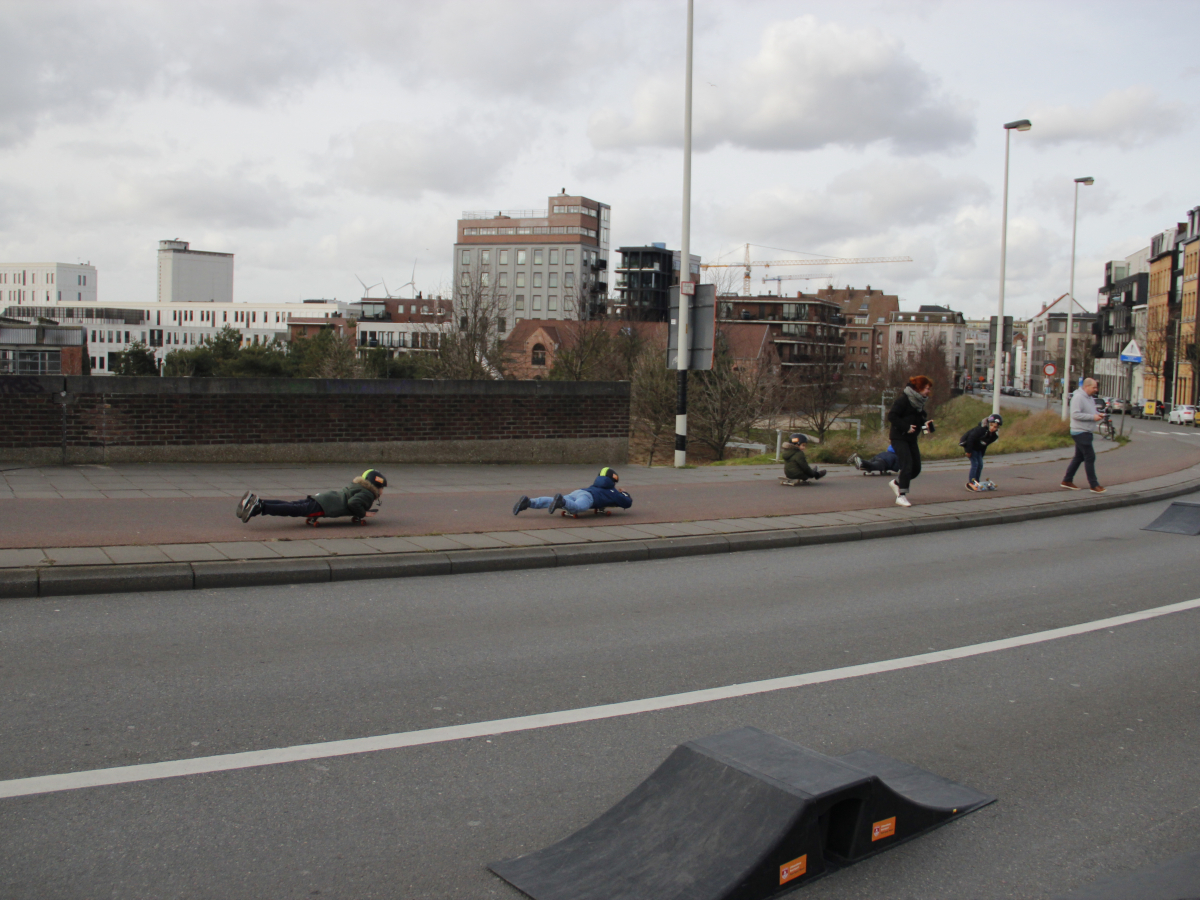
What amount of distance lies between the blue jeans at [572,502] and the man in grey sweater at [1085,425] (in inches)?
322

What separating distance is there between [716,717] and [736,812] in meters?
1.71

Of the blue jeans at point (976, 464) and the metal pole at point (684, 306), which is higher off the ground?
the metal pole at point (684, 306)

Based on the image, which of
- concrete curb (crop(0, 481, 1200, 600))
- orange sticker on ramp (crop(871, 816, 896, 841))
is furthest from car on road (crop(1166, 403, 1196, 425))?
orange sticker on ramp (crop(871, 816, 896, 841))

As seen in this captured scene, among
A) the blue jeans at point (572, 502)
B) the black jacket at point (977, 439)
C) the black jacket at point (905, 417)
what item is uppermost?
the black jacket at point (905, 417)

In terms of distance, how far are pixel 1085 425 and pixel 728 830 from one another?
561 inches

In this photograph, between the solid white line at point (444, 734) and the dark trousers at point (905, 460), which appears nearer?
the solid white line at point (444, 734)

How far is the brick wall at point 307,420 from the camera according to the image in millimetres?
14266

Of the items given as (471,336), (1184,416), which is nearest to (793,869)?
(471,336)

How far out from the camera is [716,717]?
5.17 m

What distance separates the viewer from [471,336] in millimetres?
40812

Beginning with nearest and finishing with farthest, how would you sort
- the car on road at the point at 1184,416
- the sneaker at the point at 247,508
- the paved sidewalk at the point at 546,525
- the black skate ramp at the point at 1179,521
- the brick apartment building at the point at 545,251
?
the paved sidewalk at the point at 546,525 → the sneaker at the point at 247,508 → the black skate ramp at the point at 1179,521 → the car on road at the point at 1184,416 → the brick apartment building at the point at 545,251

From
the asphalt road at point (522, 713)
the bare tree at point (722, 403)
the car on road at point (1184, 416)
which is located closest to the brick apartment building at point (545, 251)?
the car on road at point (1184, 416)

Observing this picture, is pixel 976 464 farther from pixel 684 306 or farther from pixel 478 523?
pixel 478 523

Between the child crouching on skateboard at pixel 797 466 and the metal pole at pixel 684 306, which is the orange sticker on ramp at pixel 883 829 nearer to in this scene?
the child crouching on skateboard at pixel 797 466
